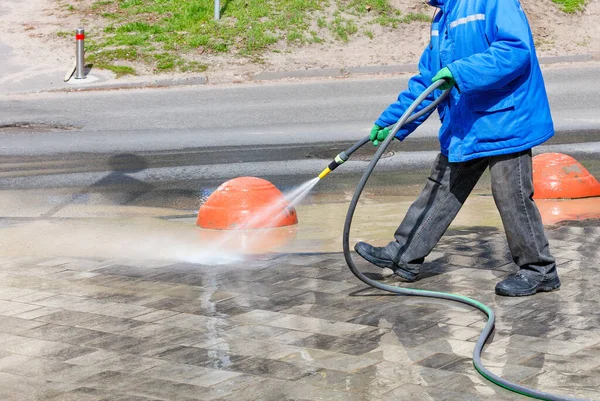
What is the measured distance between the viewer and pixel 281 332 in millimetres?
4980

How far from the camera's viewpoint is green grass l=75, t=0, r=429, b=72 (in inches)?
728

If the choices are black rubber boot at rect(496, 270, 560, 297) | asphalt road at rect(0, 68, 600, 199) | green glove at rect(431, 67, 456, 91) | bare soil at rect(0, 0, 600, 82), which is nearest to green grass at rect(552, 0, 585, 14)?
bare soil at rect(0, 0, 600, 82)

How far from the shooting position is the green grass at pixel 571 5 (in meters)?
20.7

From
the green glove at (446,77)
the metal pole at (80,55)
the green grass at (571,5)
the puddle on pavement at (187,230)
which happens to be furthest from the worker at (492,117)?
the green grass at (571,5)

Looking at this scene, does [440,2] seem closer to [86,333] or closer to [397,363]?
[397,363]

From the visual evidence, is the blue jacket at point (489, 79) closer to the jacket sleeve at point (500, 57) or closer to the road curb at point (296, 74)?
the jacket sleeve at point (500, 57)

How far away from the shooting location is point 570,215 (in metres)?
7.81

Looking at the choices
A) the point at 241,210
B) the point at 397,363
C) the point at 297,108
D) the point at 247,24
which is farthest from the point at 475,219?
the point at 247,24

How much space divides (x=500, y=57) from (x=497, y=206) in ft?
2.75

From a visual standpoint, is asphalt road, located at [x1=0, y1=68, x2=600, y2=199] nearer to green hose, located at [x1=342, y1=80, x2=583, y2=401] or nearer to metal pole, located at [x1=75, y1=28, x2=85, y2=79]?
metal pole, located at [x1=75, y1=28, x2=85, y2=79]

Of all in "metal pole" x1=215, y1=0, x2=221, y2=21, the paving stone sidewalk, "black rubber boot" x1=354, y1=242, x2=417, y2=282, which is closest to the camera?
the paving stone sidewalk

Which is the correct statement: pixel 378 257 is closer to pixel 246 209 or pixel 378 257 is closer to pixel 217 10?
pixel 246 209

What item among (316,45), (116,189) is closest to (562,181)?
(116,189)

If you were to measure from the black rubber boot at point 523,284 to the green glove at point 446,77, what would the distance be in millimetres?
1096
